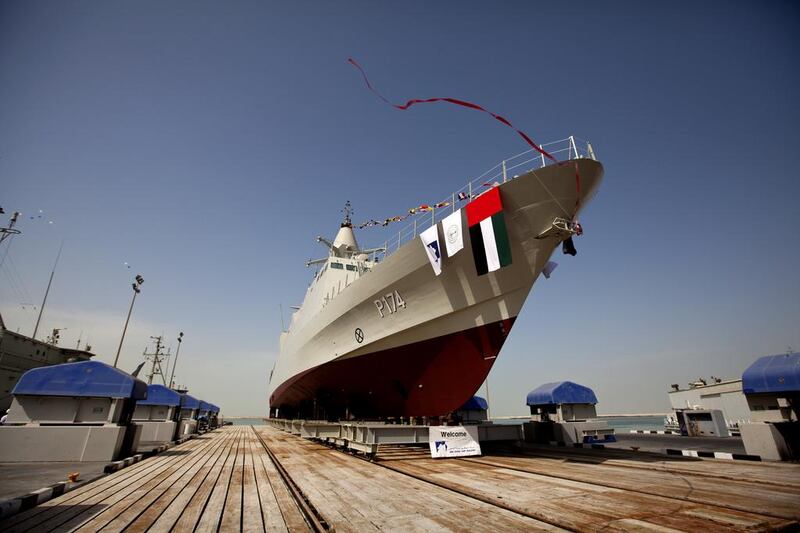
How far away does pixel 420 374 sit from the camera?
40.1ft

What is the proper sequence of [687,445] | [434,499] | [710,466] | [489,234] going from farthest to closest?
[687,445]
[489,234]
[710,466]
[434,499]

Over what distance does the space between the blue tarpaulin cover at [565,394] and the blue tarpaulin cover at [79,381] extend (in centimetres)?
1631

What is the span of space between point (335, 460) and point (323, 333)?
774cm

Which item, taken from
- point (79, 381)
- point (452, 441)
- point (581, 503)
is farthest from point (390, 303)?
point (79, 381)

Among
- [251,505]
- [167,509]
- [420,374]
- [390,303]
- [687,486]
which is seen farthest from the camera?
[390,303]

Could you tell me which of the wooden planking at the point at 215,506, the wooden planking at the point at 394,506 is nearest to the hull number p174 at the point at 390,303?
the wooden planking at the point at 394,506

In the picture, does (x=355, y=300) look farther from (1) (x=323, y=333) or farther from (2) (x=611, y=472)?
(2) (x=611, y=472)

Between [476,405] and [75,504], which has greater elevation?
[476,405]

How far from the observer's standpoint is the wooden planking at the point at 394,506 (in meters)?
3.90

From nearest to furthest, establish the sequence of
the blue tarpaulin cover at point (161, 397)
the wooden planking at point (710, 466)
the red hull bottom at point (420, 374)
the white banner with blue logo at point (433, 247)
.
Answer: the wooden planking at point (710, 466), the white banner with blue logo at point (433, 247), the red hull bottom at point (420, 374), the blue tarpaulin cover at point (161, 397)

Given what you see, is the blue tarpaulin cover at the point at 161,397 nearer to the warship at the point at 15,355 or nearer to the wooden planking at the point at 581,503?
the warship at the point at 15,355

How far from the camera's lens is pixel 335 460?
31.5ft

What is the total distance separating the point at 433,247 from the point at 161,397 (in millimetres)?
18852

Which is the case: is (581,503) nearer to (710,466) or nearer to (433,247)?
(710,466)
